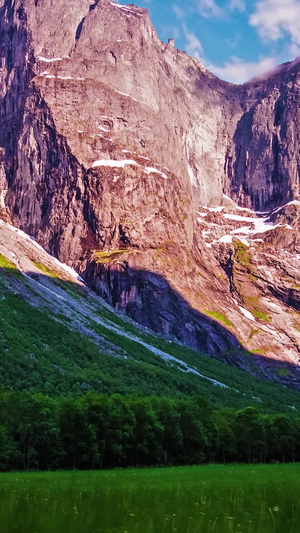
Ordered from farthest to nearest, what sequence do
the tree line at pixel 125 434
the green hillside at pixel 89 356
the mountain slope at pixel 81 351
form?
the mountain slope at pixel 81 351
the green hillside at pixel 89 356
the tree line at pixel 125 434

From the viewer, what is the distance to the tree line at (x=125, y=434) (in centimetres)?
5247

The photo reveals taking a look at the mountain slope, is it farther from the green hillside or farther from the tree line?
the tree line

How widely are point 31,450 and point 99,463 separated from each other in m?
9.68

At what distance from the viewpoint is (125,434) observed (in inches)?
2228

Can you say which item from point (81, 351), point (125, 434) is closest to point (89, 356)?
point (81, 351)

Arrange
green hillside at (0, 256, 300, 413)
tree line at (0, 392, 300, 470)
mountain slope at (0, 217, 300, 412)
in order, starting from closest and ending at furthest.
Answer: tree line at (0, 392, 300, 470)
green hillside at (0, 256, 300, 413)
mountain slope at (0, 217, 300, 412)

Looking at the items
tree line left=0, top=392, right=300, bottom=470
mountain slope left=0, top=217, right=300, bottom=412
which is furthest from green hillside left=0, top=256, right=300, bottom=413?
tree line left=0, top=392, right=300, bottom=470

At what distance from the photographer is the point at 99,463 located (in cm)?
5700

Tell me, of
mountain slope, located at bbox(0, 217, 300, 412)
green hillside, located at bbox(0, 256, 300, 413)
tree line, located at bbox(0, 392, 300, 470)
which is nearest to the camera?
tree line, located at bbox(0, 392, 300, 470)

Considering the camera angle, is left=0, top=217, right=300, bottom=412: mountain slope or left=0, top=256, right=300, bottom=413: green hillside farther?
left=0, top=217, right=300, bottom=412: mountain slope

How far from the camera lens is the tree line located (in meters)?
52.5

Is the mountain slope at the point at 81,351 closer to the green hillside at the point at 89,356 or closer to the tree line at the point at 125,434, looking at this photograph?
the green hillside at the point at 89,356

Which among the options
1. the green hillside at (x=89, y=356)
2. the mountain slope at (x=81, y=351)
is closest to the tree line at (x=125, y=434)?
the green hillside at (x=89, y=356)

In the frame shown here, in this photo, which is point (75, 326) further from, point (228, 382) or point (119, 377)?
point (228, 382)
